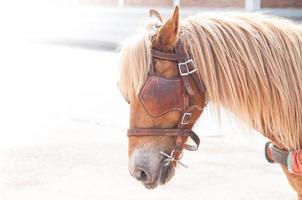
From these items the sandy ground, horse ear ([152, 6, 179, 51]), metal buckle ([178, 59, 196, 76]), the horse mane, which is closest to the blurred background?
the sandy ground

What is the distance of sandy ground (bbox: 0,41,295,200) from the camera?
557 centimetres

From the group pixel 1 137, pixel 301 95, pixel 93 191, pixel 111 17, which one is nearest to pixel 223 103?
pixel 301 95

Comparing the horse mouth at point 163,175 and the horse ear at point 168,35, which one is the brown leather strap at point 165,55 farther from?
the horse mouth at point 163,175

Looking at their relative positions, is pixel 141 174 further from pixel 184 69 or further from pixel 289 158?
pixel 289 158

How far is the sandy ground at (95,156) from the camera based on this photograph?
557 centimetres

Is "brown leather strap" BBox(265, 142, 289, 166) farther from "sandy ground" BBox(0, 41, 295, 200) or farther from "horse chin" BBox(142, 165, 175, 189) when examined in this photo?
"horse chin" BBox(142, 165, 175, 189)

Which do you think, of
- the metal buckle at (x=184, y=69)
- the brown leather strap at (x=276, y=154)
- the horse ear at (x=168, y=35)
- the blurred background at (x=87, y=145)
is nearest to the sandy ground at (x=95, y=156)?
the blurred background at (x=87, y=145)

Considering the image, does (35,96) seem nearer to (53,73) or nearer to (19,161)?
(53,73)

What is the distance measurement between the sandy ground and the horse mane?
0.14m

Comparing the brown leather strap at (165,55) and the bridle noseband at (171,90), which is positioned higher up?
the brown leather strap at (165,55)

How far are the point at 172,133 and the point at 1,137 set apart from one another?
541cm

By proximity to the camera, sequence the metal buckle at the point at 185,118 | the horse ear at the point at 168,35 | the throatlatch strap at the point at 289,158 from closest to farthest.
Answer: the horse ear at the point at 168,35, the metal buckle at the point at 185,118, the throatlatch strap at the point at 289,158

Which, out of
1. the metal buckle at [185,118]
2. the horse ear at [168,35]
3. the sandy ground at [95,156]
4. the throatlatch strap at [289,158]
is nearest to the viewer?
the horse ear at [168,35]

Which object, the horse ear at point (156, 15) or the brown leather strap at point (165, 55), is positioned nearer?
the brown leather strap at point (165, 55)
